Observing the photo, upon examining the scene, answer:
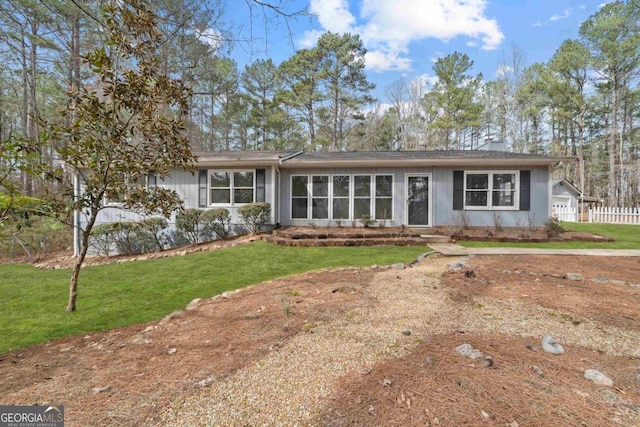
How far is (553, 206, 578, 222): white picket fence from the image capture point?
17172 mm

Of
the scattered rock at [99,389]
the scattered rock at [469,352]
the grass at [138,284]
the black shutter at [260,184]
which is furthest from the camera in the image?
the black shutter at [260,184]

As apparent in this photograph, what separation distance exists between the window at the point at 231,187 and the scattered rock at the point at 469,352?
27.9 feet

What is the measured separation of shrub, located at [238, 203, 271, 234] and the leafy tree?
513 cm

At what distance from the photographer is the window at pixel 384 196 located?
9.87 metres

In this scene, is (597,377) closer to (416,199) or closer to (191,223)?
(416,199)

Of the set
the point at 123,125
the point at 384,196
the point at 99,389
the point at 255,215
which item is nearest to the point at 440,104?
the point at 384,196

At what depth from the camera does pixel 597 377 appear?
1.69m

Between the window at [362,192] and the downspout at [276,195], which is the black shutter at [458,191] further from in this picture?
the downspout at [276,195]

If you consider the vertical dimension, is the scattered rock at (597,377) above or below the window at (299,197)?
below

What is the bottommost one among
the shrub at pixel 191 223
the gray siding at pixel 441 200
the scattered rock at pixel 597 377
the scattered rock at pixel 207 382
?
the scattered rock at pixel 207 382

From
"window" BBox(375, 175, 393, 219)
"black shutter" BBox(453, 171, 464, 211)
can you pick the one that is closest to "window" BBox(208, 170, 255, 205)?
"window" BBox(375, 175, 393, 219)

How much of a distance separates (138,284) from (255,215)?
4236mm

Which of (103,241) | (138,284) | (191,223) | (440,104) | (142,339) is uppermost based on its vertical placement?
(440,104)

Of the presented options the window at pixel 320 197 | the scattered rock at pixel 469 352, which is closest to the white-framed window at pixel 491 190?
the window at pixel 320 197
